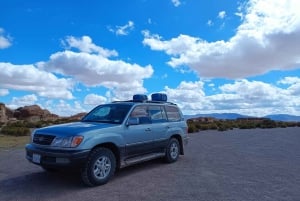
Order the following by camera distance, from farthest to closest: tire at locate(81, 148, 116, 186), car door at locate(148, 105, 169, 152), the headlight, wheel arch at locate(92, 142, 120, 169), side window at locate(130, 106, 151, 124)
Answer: car door at locate(148, 105, 169, 152)
side window at locate(130, 106, 151, 124)
wheel arch at locate(92, 142, 120, 169)
tire at locate(81, 148, 116, 186)
the headlight

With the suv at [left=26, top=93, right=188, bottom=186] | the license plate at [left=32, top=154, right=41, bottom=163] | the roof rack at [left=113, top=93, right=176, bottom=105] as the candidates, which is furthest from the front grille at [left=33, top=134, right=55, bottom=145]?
the roof rack at [left=113, top=93, right=176, bottom=105]

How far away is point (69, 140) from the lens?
23.6 ft

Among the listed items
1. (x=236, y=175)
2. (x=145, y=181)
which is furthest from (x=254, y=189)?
(x=145, y=181)

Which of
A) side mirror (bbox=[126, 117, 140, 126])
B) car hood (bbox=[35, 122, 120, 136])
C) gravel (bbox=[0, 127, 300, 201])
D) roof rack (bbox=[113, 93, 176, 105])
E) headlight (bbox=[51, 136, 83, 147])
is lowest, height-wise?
gravel (bbox=[0, 127, 300, 201])

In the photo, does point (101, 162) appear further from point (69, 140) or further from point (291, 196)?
point (291, 196)

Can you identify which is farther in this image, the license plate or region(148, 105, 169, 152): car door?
region(148, 105, 169, 152): car door

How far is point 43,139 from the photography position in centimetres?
757

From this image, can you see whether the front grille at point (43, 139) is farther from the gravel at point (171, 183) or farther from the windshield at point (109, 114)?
the windshield at point (109, 114)

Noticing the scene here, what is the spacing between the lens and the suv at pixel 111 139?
7225mm

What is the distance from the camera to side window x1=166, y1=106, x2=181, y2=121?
10.8 meters

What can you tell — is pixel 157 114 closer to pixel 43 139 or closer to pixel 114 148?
pixel 114 148

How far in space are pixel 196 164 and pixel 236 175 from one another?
181 cm

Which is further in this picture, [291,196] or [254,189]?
[254,189]

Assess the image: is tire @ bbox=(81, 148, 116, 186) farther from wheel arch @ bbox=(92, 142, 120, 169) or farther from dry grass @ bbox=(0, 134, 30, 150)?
dry grass @ bbox=(0, 134, 30, 150)
